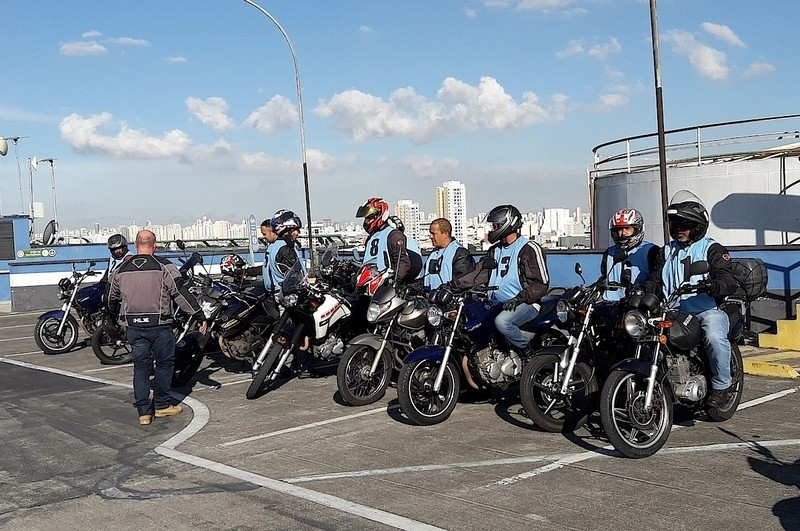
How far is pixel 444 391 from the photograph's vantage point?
7562 millimetres

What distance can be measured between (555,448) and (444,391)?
1351mm

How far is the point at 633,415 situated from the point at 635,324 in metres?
0.69

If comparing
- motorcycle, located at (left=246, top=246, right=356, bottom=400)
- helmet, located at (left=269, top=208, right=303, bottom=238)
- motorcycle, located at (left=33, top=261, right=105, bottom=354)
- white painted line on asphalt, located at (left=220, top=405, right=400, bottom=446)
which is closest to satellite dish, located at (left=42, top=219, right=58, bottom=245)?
motorcycle, located at (left=33, top=261, right=105, bottom=354)

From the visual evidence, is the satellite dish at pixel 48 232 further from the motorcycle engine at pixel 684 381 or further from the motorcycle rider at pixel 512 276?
the motorcycle engine at pixel 684 381

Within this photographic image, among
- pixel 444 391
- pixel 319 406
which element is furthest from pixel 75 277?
pixel 444 391

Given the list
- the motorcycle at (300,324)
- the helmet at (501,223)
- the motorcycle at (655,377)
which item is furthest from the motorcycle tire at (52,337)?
the motorcycle at (655,377)

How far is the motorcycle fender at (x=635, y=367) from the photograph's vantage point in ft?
19.9

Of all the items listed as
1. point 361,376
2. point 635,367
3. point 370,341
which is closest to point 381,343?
point 370,341

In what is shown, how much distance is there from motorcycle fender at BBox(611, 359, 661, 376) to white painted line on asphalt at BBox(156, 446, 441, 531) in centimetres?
209

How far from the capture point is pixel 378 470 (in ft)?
20.0

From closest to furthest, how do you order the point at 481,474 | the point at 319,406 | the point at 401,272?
the point at 481,474 < the point at 319,406 < the point at 401,272

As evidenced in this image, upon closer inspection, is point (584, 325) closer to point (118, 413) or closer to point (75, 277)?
point (118, 413)

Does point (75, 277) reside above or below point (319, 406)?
above

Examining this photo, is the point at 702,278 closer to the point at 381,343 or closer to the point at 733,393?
the point at 733,393
